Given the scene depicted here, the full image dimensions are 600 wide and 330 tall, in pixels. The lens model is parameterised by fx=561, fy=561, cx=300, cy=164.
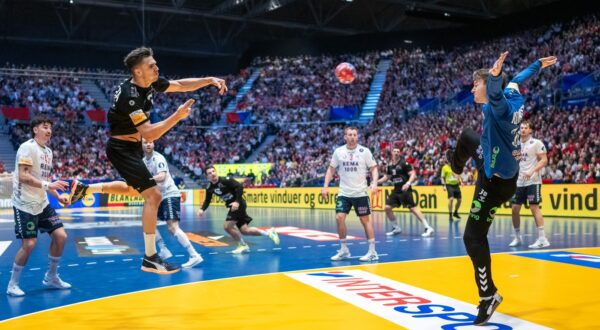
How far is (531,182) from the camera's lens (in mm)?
10492

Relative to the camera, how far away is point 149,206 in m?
5.74

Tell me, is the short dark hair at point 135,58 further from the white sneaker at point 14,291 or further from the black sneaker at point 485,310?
the black sneaker at point 485,310

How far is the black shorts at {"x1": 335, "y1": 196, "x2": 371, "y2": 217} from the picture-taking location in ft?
30.2

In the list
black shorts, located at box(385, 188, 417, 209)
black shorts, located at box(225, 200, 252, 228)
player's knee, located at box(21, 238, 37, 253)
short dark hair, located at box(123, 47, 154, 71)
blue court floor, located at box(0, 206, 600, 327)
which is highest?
short dark hair, located at box(123, 47, 154, 71)

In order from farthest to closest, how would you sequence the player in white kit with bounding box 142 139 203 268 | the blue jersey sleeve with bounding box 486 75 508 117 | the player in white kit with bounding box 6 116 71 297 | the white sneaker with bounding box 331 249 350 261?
the player in white kit with bounding box 142 139 203 268
the white sneaker with bounding box 331 249 350 261
the player in white kit with bounding box 6 116 71 297
the blue jersey sleeve with bounding box 486 75 508 117

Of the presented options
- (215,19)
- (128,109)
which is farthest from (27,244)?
(215,19)

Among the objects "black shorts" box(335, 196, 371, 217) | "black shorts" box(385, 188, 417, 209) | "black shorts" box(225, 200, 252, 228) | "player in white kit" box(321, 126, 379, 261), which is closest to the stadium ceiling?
"black shorts" box(385, 188, 417, 209)

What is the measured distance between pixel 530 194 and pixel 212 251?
604 centimetres

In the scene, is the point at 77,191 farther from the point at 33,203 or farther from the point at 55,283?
the point at 55,283

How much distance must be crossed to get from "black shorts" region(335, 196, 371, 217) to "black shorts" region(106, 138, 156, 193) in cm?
423

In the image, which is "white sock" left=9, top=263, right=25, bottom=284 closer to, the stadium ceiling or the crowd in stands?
the crowd in stands

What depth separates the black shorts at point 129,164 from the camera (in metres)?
5.55

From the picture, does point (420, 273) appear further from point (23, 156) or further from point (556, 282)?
point (23, 156)

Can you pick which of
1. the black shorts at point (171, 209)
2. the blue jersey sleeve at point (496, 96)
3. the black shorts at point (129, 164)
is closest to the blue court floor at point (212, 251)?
the black shorts at point (171, 209)
